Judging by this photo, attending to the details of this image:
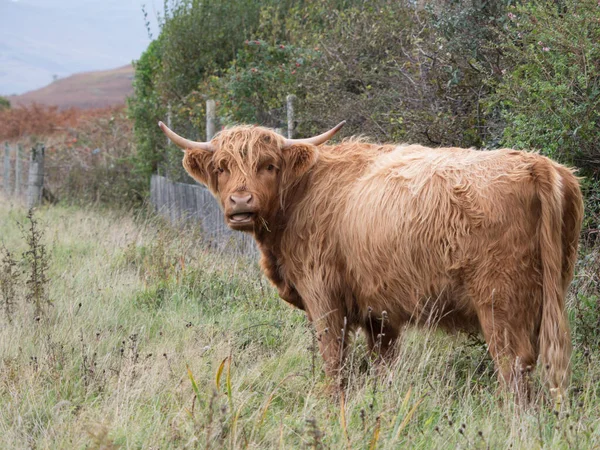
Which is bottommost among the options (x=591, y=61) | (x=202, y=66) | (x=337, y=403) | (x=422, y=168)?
(x=337, y=403)

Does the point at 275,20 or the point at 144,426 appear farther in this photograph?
the point at 275,20

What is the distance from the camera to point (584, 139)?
4629 millimetres

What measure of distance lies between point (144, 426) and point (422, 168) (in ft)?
6.09

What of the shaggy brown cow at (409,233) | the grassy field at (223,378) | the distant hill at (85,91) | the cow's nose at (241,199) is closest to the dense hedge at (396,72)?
the grassy field at (223,378)

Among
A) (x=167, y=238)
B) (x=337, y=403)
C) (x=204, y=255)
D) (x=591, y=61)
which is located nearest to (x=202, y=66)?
(x=167, y=238)

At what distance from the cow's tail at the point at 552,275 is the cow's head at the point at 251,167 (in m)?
1.46

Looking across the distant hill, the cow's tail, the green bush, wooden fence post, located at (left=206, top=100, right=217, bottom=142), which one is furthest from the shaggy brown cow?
the distant hill

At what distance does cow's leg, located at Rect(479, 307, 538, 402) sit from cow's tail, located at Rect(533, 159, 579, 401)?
3.0 inches

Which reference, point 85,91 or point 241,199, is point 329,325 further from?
point 85,91

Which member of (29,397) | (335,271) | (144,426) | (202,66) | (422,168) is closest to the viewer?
(144,426)

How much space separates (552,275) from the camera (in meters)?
3.36

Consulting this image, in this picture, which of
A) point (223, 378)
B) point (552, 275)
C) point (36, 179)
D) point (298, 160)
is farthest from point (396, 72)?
point (36, 179)

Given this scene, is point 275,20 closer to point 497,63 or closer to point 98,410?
point 497,63

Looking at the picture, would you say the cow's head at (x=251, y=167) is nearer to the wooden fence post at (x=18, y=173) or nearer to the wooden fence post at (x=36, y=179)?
the wooden fence post at (x=36, y=179)
